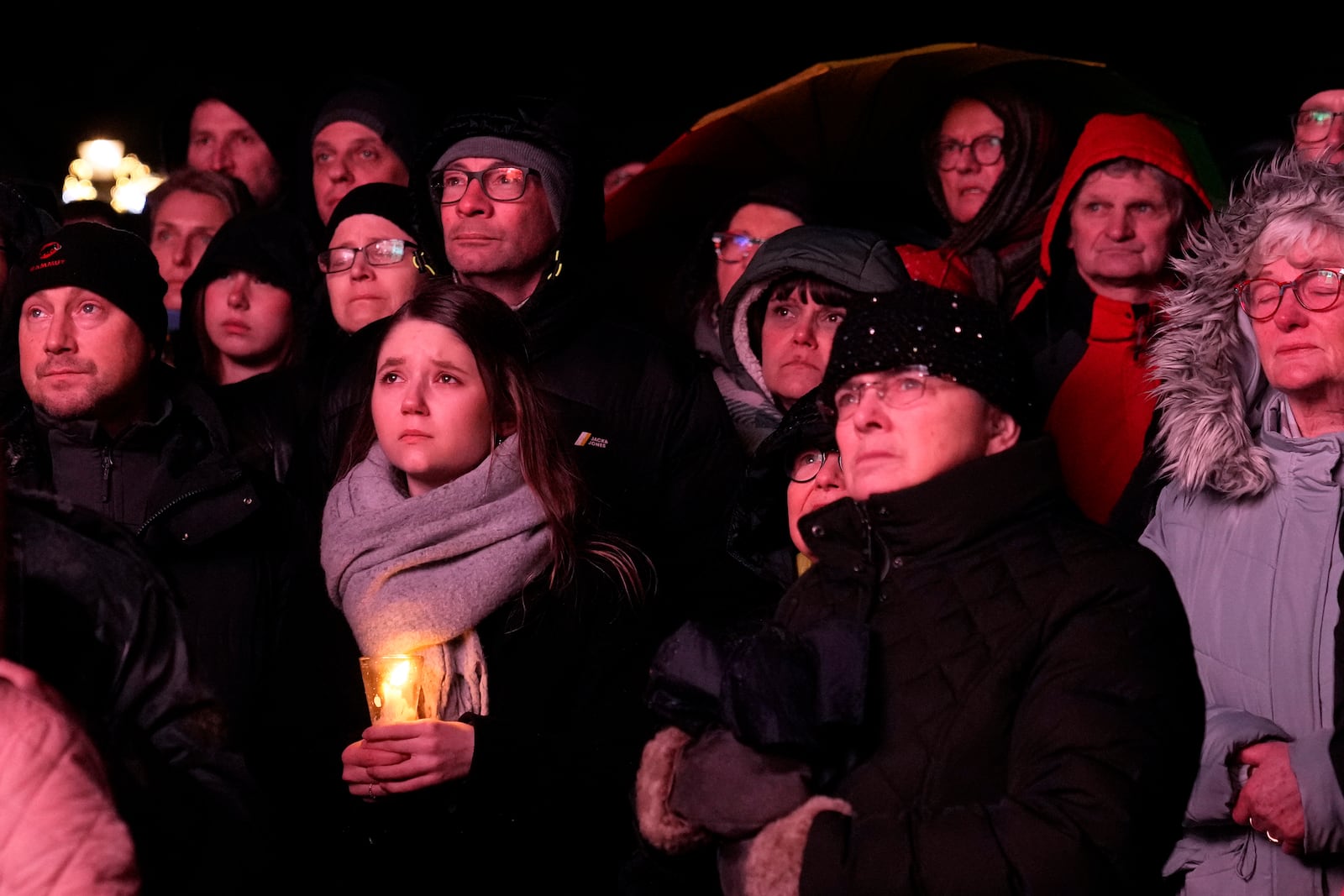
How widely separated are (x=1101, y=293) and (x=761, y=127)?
1233 mm

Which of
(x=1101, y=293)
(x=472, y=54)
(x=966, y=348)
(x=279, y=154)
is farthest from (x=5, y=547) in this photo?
(x=472, y=54)

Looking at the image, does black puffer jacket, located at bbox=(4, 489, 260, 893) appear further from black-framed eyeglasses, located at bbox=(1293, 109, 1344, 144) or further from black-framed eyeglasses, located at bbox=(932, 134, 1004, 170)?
black-framed eyeglasses, located at bbox=(1293, 109, 1344, 144)

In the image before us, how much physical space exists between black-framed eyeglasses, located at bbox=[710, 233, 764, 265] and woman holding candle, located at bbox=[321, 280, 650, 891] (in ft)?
4.32

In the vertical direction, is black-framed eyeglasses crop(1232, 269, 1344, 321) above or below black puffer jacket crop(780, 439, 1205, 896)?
above

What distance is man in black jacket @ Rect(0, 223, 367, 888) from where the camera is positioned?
3.88 m

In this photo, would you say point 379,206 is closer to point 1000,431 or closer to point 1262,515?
point 1000,431

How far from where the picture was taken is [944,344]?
2.79 m

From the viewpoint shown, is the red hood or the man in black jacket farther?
the red hood

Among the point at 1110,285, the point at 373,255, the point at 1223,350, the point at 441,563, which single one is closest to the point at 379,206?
the point at 373,255

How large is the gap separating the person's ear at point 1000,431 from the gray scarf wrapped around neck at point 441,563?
3.64ft

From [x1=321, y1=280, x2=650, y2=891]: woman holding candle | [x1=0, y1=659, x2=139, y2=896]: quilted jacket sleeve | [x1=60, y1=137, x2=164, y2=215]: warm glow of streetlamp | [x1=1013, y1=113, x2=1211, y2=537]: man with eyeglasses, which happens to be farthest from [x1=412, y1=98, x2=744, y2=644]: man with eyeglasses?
[x1=60, y1=137, x2=164, y2=215]: warm glow of streetlamp

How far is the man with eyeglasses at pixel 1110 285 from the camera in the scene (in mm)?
4211

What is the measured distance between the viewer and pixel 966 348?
279 cm

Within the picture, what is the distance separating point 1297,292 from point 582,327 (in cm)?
Result: 189
